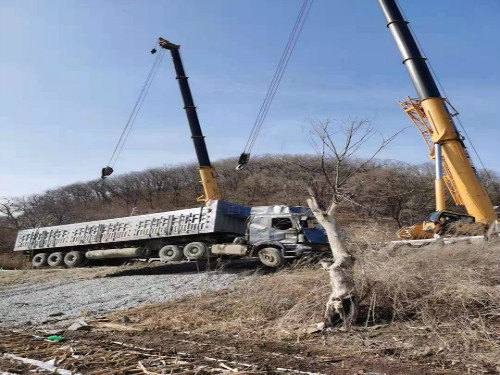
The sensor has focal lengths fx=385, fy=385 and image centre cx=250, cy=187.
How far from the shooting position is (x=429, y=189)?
27.8 meters

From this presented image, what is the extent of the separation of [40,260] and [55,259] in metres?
1.43

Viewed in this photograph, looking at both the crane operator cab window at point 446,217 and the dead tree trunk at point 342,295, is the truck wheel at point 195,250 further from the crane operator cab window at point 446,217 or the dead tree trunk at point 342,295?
the dead tree trunk at point 342,295

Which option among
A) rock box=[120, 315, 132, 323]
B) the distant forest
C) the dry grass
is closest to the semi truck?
the dry grass

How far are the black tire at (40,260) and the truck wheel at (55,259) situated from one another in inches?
18.5

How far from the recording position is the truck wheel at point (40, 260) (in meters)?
20.9

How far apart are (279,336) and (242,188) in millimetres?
32264

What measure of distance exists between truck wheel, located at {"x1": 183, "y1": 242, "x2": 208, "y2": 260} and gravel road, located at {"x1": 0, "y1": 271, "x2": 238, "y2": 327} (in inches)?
36.4

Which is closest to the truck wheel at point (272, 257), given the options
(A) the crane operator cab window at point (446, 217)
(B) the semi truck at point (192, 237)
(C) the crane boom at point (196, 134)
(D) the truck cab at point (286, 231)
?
(B) the semi truck at point (192, 237)

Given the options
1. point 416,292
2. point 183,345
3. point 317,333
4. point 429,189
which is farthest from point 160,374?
point 429,189

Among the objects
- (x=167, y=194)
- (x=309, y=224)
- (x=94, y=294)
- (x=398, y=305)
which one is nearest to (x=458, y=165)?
(x=309, y=224)

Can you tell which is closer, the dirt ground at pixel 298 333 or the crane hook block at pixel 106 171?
the dirt ground at pixel 298 333

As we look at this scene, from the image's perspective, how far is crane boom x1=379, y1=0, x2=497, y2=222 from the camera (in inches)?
475

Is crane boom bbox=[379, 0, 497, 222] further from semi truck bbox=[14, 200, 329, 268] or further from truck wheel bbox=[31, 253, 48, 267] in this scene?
truck wheel bbox=[31, 253, 48, 267]

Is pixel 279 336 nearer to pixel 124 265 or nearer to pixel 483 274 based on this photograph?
pixel 483 274
